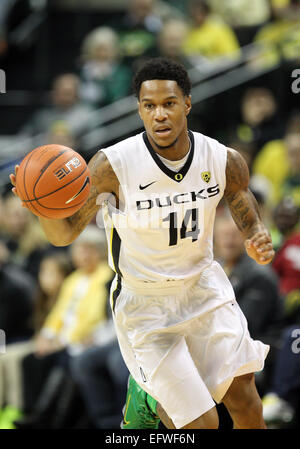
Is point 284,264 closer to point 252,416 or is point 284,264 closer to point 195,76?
point 252,416

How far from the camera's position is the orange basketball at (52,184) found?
421 cm

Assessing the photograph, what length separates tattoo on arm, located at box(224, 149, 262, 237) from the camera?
184 inches

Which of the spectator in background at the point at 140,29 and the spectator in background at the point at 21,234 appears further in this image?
the spectator in background at the point at 140,29

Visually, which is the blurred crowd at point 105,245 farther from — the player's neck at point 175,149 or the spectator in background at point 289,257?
the player's neck at point 175,149

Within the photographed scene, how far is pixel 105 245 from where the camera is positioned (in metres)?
7.66

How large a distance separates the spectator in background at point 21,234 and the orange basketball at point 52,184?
4.67 metres

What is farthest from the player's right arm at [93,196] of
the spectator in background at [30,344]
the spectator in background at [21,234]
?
the spectator in background at [21,234]

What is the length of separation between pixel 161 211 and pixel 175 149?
36cm

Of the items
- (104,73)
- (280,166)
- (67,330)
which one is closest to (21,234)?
(67,330)

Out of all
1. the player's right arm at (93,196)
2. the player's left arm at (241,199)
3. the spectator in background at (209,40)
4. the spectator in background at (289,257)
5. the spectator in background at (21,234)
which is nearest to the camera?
the player's right arm at (93,196)

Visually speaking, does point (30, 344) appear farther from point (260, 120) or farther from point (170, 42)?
point (170, 42)

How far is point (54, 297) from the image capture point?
7996mm

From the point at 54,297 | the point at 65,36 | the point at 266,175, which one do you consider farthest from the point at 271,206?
the point at 65,36

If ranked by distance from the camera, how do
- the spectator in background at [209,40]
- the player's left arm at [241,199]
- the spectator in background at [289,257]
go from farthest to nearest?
the spectator in background at [209,40] → the spectator in background at [289,257] → the player's left arm at [241,199]
